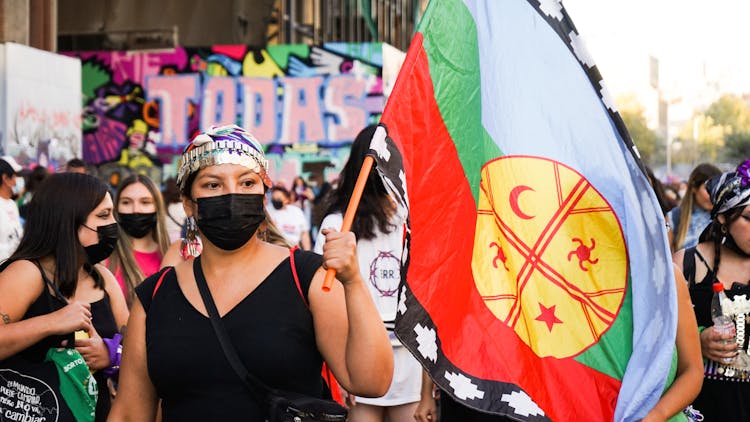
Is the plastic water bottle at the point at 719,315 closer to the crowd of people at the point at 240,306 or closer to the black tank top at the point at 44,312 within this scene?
the crowd of people at the point at 240,306

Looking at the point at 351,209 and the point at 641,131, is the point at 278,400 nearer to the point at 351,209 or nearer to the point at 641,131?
the point at 351,209

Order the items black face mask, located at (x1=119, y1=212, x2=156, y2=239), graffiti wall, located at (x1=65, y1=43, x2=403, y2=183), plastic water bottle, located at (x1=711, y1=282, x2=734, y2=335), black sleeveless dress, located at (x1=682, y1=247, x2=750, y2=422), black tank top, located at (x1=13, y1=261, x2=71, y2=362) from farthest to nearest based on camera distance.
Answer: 1. graffiti wall, located at (x1=65, y1=43, x2=403, y2=183)
2. black face mask, located at (x1=119, y1=212, x2=156, y2=239)
3. black sleeveless dress, located at (x1=682, y1=247, x2=750, y2=422)
4. plastic water bottle, located at (x1=711, y1=282, x2=734, y2=335)
5. black tank top, located at (x1=13, y1=261, x2=71, y2=362)

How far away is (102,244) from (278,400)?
1.87 metres

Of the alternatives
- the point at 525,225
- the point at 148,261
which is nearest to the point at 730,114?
the point at 148,261

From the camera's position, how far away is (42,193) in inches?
199

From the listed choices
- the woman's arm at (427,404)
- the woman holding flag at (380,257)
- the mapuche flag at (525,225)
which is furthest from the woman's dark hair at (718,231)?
the woman holding flag at (380,257)

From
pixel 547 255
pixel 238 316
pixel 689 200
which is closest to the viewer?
pixel 238 316

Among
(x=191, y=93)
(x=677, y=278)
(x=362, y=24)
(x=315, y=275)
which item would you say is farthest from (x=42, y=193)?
(x=362, y=24)

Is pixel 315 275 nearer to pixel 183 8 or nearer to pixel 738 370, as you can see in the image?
pixel 738 370

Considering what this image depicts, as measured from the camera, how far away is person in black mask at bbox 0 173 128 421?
4.67 m

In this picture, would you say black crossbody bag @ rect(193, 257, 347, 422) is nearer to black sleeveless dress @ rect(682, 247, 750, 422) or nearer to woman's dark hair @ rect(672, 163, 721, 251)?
black sleeveless dress @ rect(682, 247, 750, 422)

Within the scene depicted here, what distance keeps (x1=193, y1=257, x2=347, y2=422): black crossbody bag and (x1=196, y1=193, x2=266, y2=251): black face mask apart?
0.70 ft

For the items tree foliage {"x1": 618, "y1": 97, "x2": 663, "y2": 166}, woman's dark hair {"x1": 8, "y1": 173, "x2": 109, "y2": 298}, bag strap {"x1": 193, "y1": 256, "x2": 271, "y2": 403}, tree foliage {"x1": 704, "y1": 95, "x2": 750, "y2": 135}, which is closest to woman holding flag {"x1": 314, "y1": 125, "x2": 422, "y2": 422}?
woman's dark hair {"x1": 8, "y1": 173, "x2": 109, "y2": 298}

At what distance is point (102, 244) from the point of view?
5.12 metres
